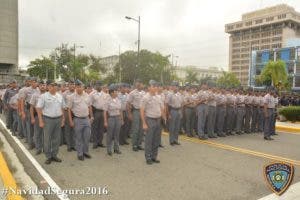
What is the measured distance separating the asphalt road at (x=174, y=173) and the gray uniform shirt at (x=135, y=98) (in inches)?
50.8

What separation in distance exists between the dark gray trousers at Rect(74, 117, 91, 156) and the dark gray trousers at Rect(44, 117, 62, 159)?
0.53 m

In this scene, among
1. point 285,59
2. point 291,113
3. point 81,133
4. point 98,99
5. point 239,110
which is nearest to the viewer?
point 81,133

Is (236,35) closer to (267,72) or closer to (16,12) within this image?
(16,12)

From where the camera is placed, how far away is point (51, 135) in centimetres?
828

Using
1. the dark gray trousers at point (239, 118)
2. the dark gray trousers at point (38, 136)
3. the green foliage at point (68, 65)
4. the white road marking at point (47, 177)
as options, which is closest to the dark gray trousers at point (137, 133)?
the dark gray trousers at point (38, 136)

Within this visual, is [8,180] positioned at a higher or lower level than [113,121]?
lower

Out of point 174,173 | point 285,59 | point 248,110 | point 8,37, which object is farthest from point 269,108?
point 8,37

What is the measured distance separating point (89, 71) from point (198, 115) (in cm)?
6644

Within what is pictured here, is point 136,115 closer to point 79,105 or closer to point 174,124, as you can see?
point 174,124

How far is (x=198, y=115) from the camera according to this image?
12.7 m

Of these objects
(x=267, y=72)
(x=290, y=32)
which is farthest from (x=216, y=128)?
(x=290, y=32)

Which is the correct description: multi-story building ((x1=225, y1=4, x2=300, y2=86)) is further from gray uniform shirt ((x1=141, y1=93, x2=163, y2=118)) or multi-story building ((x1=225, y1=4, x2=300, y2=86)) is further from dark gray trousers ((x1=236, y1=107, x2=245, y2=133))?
gray uniform shirt ((x1=141, y1=93, x2=163, y2=118))

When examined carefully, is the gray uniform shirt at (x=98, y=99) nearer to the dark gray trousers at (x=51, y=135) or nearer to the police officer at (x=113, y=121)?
the police officer at (x=113, y=121)

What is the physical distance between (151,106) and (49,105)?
2.29 m
